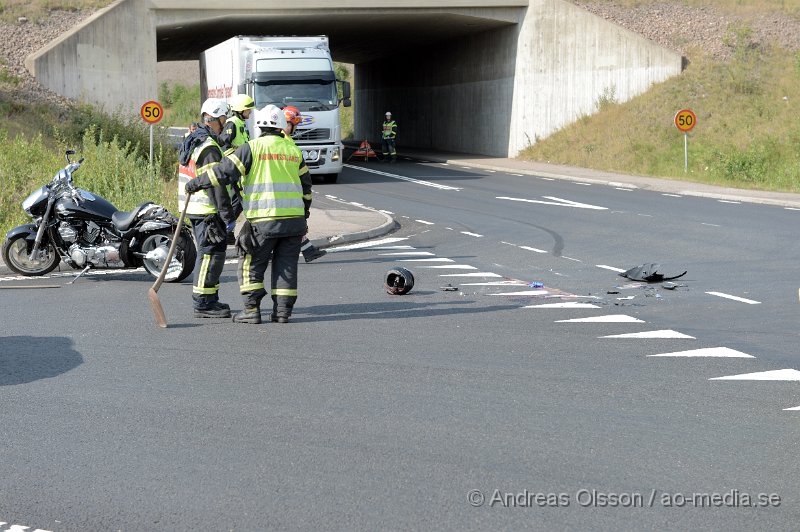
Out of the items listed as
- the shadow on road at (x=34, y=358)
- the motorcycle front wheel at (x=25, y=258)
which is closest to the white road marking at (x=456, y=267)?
the motorcycle front wheel at (x=25, y=258)

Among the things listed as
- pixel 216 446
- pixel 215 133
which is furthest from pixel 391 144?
pixel 216 446

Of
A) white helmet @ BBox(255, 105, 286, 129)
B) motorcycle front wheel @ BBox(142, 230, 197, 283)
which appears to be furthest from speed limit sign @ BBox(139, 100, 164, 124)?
white helmet @ BBox(255, 105, 286, 129)

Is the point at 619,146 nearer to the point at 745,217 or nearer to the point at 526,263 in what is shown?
the point at 745,217

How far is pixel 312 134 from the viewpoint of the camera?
30922 millimetres

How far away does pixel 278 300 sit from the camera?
33.2 ft

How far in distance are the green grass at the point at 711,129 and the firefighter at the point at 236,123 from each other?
1876 centimetres

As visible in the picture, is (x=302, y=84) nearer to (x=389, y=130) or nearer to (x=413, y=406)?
(x=389, y=130)

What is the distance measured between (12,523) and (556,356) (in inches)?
183

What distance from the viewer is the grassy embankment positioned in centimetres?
3041

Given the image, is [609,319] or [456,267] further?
[456,267]

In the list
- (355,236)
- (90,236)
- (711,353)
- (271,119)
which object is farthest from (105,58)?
(711,353)

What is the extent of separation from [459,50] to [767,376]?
A: 3975cm

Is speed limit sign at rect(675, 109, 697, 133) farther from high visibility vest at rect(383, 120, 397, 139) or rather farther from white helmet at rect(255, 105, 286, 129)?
white helmet at rect(255, 105, 286, 129)

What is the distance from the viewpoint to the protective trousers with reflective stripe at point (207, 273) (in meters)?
10.3
